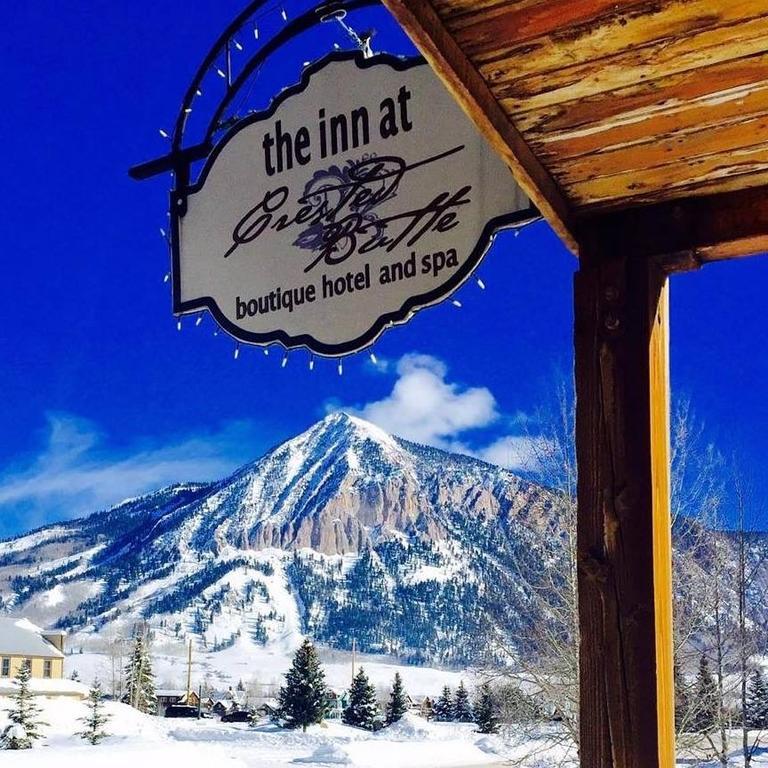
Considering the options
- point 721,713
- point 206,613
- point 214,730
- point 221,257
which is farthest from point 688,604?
point 206,613

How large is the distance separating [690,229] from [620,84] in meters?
0.44

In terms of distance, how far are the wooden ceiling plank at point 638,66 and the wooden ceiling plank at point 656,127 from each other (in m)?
0.11

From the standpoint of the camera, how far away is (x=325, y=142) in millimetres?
2928

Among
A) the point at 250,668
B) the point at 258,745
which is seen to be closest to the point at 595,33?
the point at 258,745

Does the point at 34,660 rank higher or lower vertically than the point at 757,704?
lower

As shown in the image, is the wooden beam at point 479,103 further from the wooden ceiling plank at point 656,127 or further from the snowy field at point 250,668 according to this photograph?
the snowy field at point 250,668

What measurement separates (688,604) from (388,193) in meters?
11.8

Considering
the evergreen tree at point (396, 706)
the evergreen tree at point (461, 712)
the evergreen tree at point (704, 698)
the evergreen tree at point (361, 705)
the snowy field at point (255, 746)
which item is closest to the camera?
the evergreen tree at point (704, 698)

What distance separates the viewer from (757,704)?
64.0ft

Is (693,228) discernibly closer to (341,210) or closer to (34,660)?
(341,210)

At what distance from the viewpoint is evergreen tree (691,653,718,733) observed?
1234 centimetres

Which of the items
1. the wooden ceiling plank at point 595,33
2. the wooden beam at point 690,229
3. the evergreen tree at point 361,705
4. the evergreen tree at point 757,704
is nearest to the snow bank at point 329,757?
the evergreen tree at point 757,704

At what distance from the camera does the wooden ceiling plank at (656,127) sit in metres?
1.78

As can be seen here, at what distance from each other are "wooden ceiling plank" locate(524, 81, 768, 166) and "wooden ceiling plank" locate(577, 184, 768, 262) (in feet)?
0.75
